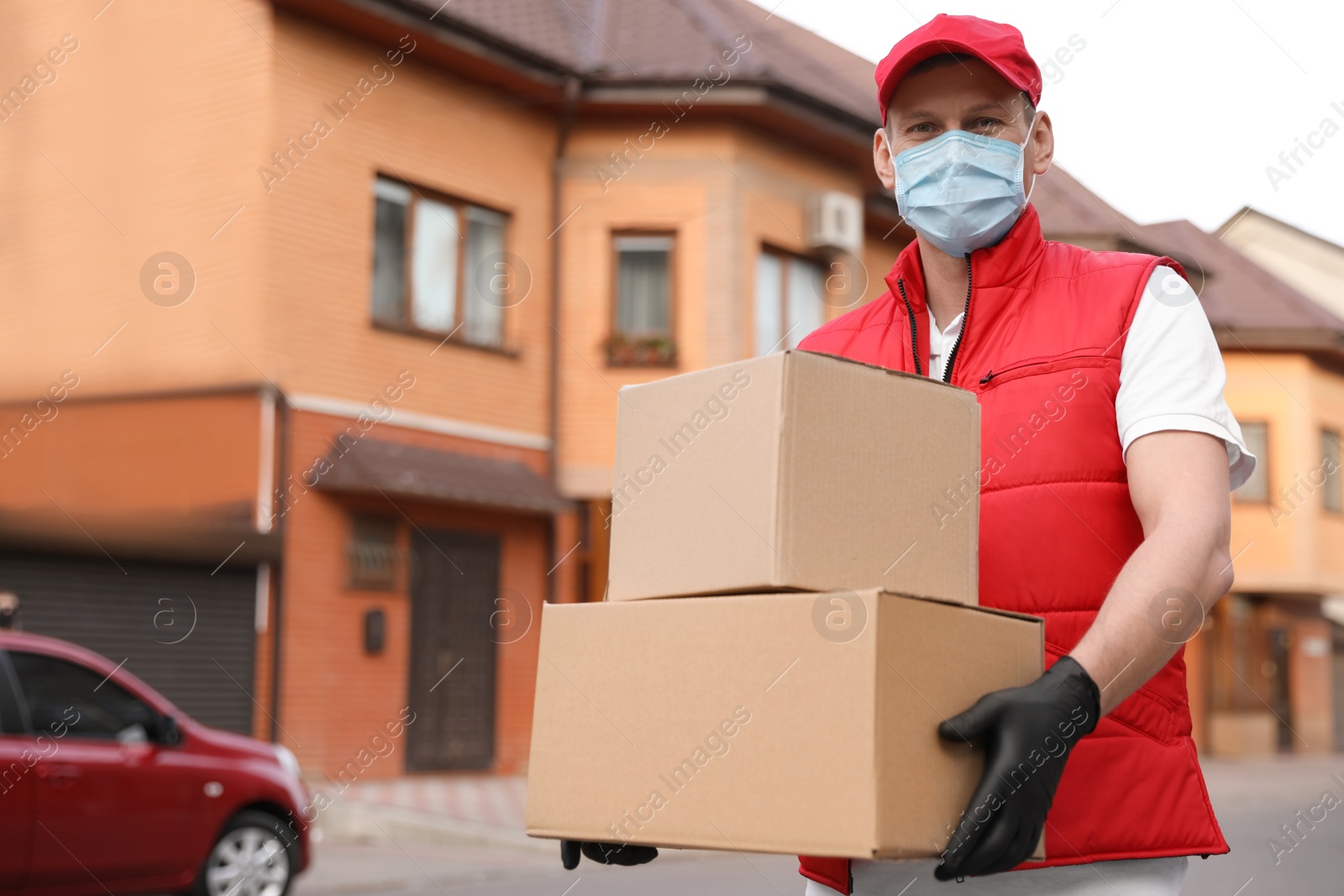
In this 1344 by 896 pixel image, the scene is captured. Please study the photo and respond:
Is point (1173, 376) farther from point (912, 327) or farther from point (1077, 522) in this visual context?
point (912, 327)

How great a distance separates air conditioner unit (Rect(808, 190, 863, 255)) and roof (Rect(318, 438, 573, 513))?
183 inches

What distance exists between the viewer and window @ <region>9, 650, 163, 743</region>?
780cm

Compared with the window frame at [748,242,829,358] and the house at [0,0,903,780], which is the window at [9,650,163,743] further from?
the window frame at [748,242,829,358]

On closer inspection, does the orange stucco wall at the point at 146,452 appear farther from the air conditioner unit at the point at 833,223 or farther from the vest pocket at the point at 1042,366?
the vest pocket at the point at 1042,366

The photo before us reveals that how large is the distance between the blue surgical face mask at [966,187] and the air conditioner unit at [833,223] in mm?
16122

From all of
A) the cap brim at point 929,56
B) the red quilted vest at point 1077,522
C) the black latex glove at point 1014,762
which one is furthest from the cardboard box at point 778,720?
the cap brim at point 929,56

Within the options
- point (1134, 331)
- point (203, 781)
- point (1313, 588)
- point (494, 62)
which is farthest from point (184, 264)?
point (1313, 588)

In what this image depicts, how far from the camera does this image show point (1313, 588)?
98.2ft

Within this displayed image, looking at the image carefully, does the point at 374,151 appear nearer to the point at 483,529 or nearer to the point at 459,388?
the point at 459,388

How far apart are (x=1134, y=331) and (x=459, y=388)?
1469 centimetres

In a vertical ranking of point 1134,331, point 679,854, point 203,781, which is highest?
point 1134,331

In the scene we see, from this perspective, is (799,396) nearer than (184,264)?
Yes

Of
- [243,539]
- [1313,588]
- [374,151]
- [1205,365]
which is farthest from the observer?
[1313,588]

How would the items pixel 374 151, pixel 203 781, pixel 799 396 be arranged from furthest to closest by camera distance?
pixel 374 151 < pixel 203 781 < pixel 799 396
